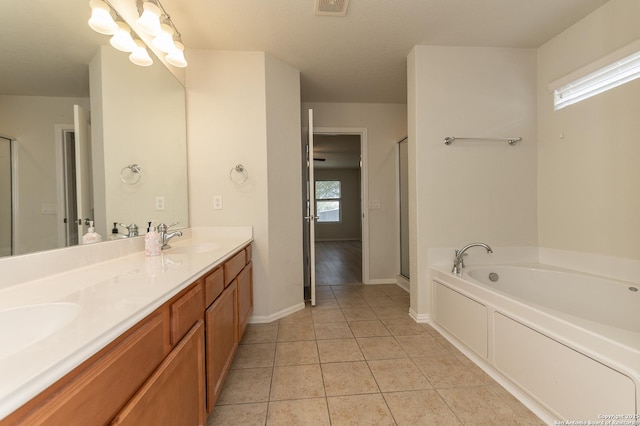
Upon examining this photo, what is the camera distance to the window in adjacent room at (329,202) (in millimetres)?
8570

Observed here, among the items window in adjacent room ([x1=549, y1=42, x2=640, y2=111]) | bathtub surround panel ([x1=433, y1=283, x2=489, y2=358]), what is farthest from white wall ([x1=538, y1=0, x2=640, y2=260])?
bathtub surround panel ([x1=433, y1=283, x2=489, y2=358])

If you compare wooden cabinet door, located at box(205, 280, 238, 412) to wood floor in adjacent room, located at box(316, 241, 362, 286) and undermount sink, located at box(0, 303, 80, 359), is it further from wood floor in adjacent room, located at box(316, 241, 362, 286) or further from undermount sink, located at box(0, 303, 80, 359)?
wood floor in adjacent room, located at box(316, 241, 362, 286)

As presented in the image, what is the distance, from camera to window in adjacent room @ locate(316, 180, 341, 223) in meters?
8.57

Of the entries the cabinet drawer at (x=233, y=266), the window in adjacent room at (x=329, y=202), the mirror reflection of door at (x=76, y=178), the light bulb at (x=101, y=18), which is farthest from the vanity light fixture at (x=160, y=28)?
the window in adjacent room at (x=329, y=202)

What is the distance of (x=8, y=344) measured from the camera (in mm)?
626

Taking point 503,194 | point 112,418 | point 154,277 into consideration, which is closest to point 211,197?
point 154,277

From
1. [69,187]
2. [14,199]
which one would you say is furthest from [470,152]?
[14,199]

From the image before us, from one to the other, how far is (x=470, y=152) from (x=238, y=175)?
209cm

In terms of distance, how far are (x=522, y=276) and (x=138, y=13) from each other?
11.1ft

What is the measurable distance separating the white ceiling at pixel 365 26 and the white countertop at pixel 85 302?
1733 millimetres

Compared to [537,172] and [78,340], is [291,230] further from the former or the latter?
[537,172]

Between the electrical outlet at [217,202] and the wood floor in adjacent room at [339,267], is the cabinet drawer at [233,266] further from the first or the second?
the wood floor in adjacent room at [339,267]

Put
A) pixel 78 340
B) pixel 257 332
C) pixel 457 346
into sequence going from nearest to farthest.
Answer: pixel 78 340
pixel 457 346
pixel 257 332

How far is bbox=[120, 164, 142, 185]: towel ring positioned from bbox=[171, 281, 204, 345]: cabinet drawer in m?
0.93
